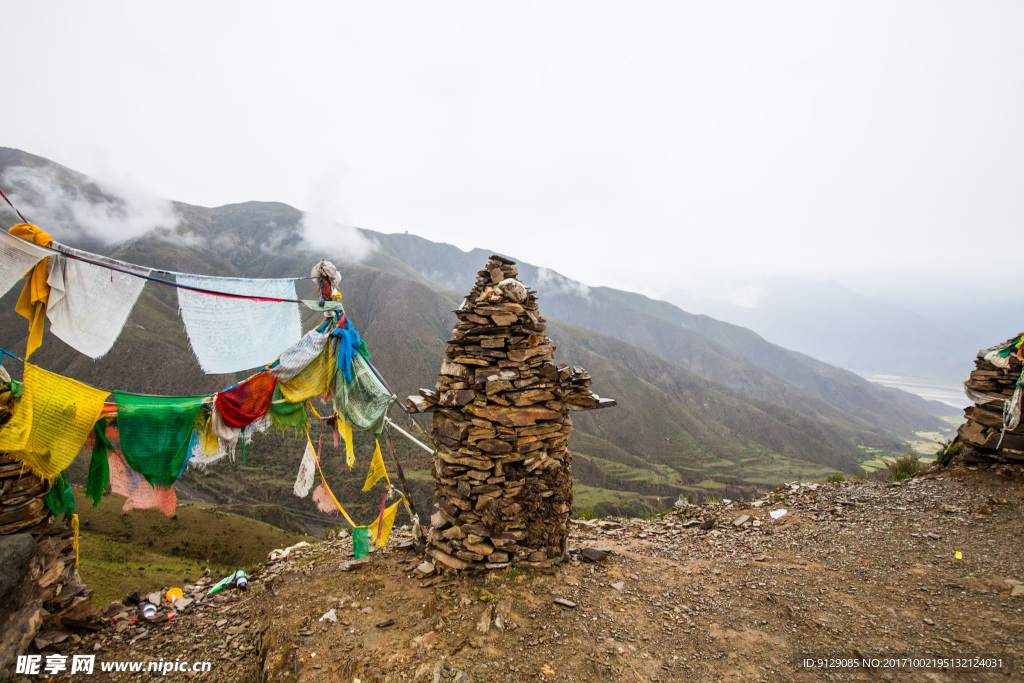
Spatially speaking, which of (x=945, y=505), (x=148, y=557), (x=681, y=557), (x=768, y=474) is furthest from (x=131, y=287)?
(x=768, y=474)

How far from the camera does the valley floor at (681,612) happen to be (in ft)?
13.7

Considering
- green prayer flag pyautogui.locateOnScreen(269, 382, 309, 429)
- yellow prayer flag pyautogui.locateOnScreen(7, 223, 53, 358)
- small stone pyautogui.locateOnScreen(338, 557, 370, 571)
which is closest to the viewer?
yellow prayer flag pyautogui.locateOnScreen(7, 223, 53, 358)

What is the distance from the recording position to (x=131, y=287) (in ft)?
18.6

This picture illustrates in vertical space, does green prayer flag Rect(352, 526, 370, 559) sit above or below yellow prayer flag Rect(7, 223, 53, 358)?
below

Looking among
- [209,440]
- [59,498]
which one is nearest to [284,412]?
[209,440]

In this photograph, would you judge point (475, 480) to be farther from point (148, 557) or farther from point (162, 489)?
point (148, 557)

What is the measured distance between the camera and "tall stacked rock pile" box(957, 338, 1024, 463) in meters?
7.38

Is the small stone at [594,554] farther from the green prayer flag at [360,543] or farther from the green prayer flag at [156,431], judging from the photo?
the green prayer flag at [156,431]

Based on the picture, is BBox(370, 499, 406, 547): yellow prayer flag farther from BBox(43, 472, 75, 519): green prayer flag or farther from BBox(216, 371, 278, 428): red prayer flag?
BBox(43, 472, 75, 519): green prayer flag

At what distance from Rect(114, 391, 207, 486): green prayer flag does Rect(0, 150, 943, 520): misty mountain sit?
2959 centimetres

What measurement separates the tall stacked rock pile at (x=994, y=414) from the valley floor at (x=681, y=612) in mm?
517

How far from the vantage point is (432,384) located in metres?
66.6

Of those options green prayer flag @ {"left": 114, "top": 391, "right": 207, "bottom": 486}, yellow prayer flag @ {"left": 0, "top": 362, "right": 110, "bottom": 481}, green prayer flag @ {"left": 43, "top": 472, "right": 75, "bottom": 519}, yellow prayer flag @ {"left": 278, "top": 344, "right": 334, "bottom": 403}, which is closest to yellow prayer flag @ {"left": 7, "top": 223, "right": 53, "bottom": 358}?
yellow prayer flag @ {"left": 0, "top": 362, "right": 110, "bottom": 481}

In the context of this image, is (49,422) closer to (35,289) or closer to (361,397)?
(35,289)
